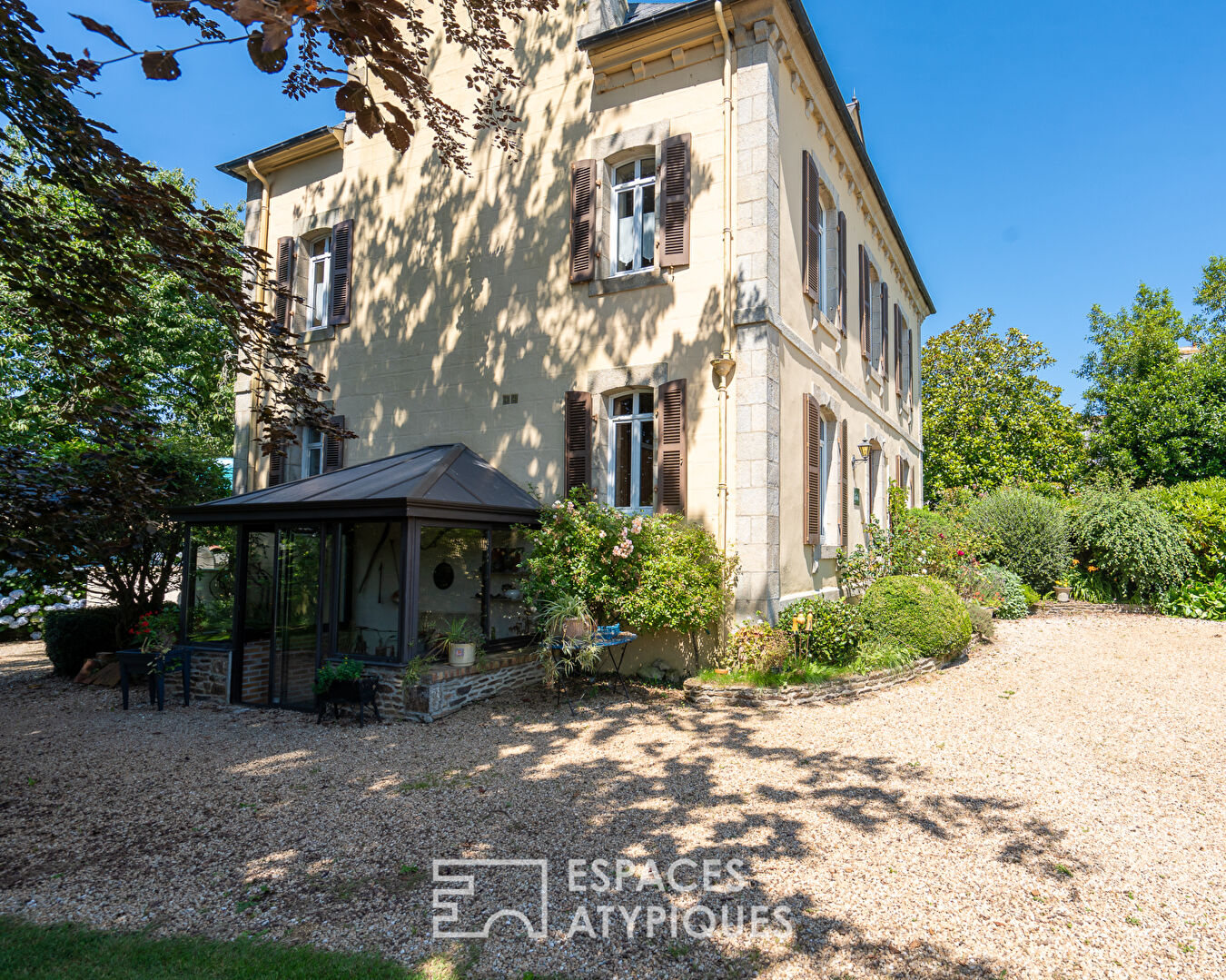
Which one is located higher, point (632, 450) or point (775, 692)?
point (632, 450)

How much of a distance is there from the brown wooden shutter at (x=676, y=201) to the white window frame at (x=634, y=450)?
1684 mm

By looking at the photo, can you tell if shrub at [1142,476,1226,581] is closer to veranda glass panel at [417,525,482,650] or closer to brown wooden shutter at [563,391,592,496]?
brown wooden shutter at [563,391,592,496]

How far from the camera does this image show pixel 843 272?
11.5 metres

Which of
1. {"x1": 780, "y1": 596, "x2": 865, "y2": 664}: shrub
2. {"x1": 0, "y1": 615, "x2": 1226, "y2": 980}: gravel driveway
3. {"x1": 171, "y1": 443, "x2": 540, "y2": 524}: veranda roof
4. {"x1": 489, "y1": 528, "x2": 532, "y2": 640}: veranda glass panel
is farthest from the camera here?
{"x1": 489, "y1": 528, "x2": 532, "y2": 640}: veranda glass panel

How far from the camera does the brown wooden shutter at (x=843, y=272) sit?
11352mm

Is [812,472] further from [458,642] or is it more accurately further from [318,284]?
[318,284]

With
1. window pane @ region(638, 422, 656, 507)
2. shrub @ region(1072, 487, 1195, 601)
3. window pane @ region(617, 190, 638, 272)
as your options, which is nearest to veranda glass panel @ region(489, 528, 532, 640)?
window pane @ region(638, 422, 656, 507)

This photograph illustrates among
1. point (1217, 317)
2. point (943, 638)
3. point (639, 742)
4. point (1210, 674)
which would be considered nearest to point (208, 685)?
point (639, 742)

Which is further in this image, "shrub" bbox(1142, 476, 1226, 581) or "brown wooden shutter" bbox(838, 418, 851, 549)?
"shrub" bbox(1142, 476, 1226, 581)

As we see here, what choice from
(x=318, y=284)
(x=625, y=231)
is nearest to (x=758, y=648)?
(x=625, y=231)

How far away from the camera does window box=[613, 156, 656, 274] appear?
957 cm

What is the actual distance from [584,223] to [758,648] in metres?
5.78

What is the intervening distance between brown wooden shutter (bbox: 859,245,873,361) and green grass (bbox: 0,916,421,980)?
467 inches

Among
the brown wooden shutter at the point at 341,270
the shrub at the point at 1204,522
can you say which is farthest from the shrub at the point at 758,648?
the shrub at the point at 1204,522
